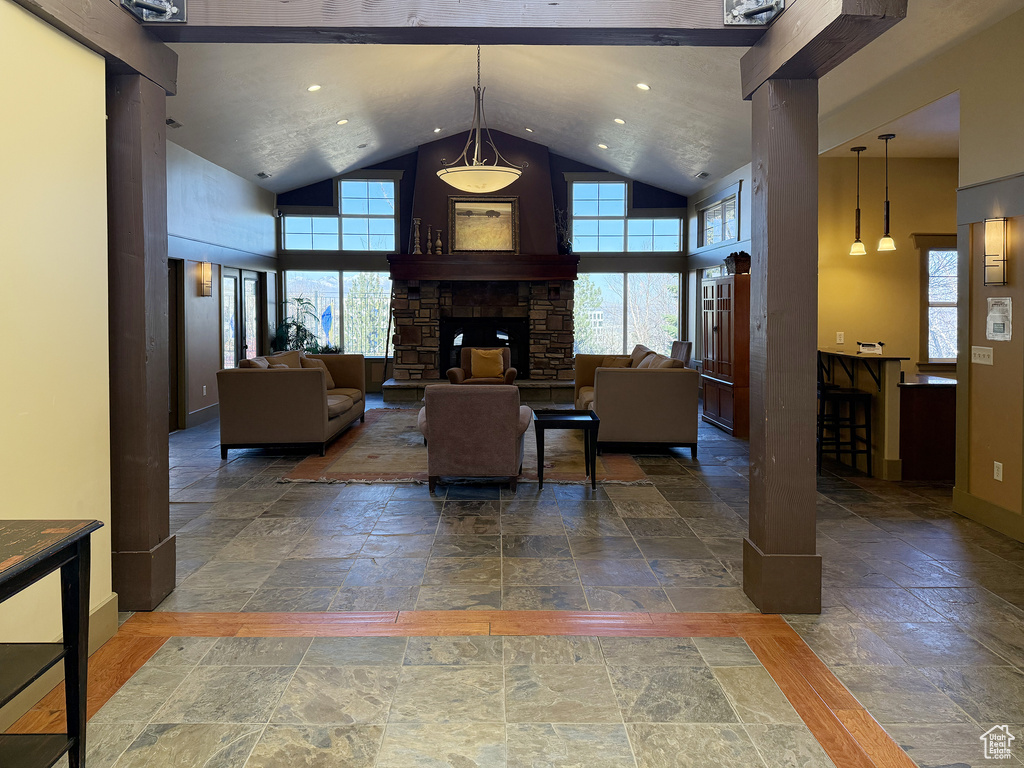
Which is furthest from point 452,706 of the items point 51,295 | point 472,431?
point 472,431

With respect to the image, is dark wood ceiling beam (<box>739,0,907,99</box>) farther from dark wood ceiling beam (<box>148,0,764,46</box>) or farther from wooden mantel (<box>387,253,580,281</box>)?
wooden mantel (<box>387,253,580,281</box>)

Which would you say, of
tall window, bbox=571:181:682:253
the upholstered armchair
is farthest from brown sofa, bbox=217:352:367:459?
tall window, bbox=571:181:682:253

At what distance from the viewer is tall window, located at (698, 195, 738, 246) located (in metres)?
9.45

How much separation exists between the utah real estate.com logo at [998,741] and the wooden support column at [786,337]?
3.14 feet

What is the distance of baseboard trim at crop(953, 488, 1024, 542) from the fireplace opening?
7203 mm

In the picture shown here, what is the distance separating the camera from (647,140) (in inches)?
359

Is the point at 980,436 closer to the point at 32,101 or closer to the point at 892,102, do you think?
the point at 892,102

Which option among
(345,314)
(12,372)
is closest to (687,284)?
(345,314)

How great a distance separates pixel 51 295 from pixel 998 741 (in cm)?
346

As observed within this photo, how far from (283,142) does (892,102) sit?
22.4 feet

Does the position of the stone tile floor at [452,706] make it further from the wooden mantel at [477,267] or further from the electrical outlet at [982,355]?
the wooden mantel at [477,267]

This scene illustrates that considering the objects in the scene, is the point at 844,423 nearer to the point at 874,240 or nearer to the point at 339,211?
the point at 874,240

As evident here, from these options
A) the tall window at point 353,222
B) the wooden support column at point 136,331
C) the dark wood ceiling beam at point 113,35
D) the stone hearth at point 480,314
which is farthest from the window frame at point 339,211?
the wooden support column at point 136,331

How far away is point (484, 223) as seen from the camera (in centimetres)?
1112
